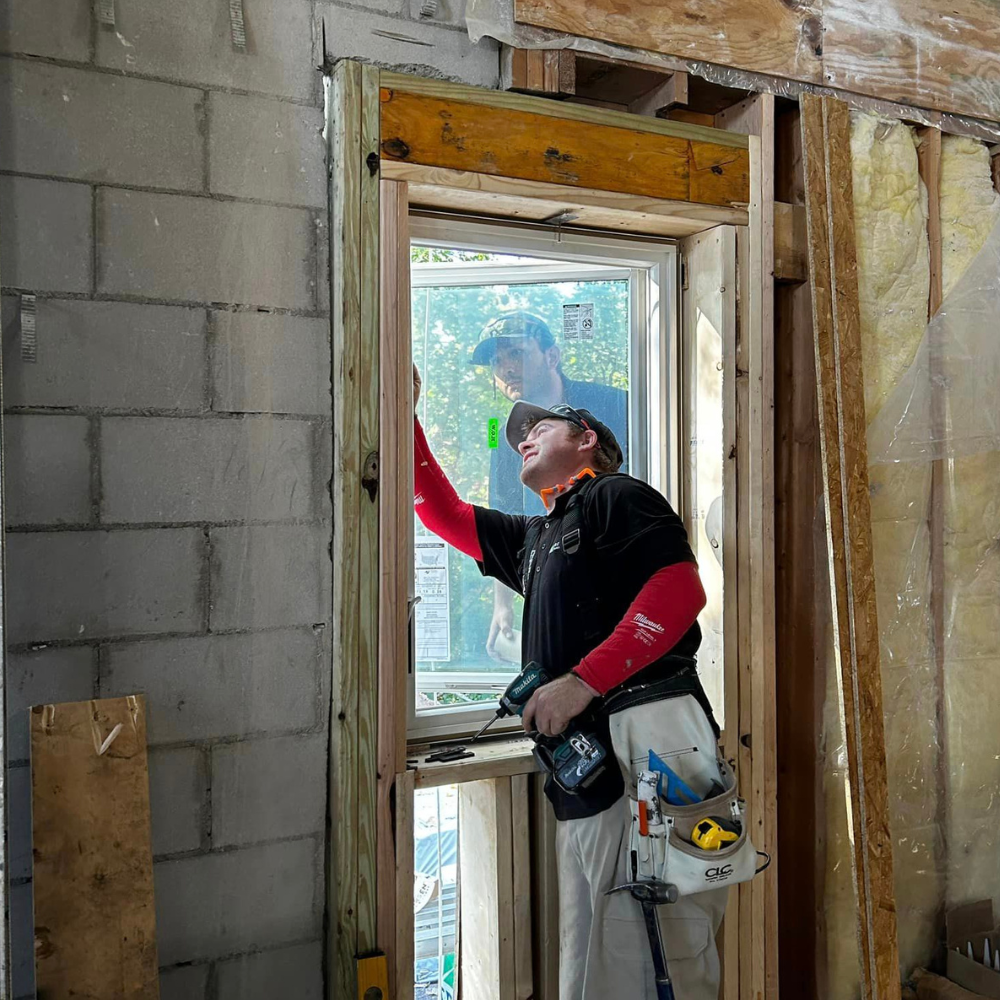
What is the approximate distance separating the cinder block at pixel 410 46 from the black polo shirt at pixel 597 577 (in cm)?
98

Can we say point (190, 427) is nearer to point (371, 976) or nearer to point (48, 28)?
point (48, 28)

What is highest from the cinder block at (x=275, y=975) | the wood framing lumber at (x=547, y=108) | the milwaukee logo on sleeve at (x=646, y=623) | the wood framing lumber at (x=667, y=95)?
the wood framing lumber at (x=667, y=95)

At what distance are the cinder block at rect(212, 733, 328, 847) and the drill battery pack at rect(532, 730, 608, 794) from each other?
20.1 inches

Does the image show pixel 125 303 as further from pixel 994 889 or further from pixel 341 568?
pixel 994 889

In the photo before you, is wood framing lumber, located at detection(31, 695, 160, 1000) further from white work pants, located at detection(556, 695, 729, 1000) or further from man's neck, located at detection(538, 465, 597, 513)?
man's neck, located at detection(538, 465, 597, 513)

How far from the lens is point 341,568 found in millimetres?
1904

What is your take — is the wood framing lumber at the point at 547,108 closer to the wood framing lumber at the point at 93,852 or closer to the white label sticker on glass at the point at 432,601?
the white label sticker on glass at the point at 432,601

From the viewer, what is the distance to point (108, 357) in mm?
1761

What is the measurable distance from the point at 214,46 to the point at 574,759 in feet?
5.53

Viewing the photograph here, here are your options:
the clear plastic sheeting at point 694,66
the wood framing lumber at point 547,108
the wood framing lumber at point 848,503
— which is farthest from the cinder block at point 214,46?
the wood framing lumber at point 848,503

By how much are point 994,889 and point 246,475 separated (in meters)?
2.40

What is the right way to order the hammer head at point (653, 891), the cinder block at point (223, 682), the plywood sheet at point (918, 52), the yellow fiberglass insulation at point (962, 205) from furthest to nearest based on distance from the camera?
the yellow fiberglass insulation at point (962, 205) → the plywood sheet at point (918, 52) → the hammer head at point (653, 891) → the cinder block at point (223, 682)

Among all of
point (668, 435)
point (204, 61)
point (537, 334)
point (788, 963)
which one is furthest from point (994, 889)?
point (204, 61)

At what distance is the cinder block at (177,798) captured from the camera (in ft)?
5.95
